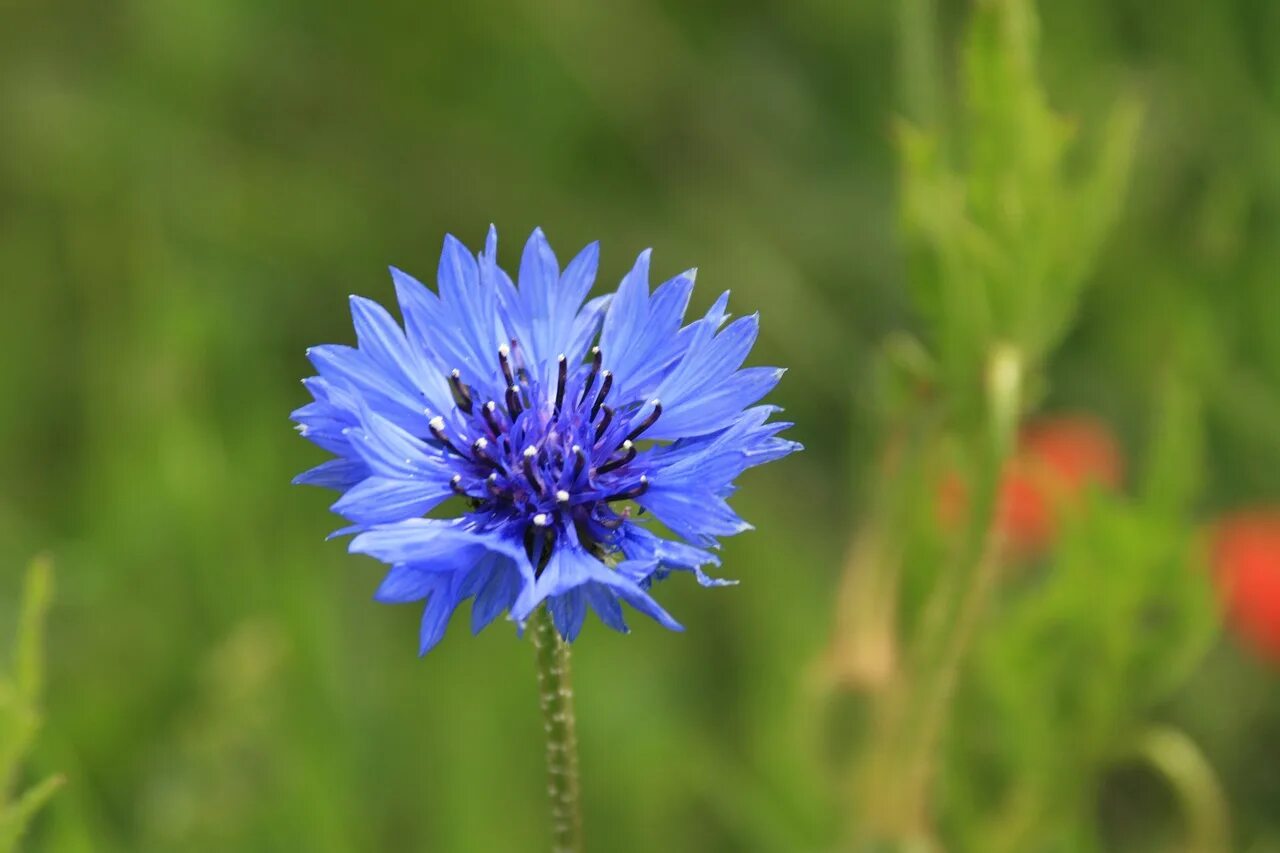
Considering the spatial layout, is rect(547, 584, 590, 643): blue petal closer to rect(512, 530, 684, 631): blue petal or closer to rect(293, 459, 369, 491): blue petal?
rect(512, 530, 684, 631): blue petal

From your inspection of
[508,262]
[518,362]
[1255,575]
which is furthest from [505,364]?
[508,262]

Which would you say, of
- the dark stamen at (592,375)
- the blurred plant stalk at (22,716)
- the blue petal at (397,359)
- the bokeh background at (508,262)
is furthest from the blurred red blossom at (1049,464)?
the blurred plant stalk at (22,716)

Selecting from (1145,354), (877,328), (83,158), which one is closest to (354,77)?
(83,158)

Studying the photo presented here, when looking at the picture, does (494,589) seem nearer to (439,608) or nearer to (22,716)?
(439,608)

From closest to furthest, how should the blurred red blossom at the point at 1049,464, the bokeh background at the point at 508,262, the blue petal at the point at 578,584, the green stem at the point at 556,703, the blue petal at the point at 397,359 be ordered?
the blue petal at the point at 578,584 < the green stem at the point at 556,703 < the blue petal at the point at 397,359 < the bokeh background at the point at 508,262 < the blurred red blossom at the point at 1049,464

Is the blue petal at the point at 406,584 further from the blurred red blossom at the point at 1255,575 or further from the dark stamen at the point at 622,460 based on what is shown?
the blurred red blossom at the point at 1255,575

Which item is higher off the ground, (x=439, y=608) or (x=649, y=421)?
(x=649, y=421)

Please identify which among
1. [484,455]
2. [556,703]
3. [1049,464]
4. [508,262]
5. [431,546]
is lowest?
[556,703]
